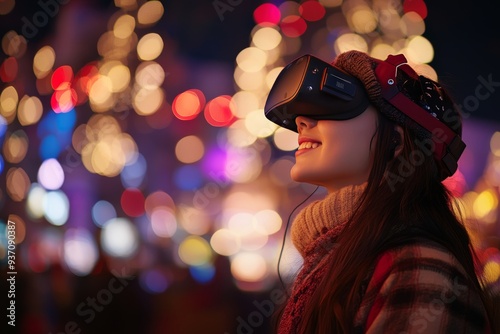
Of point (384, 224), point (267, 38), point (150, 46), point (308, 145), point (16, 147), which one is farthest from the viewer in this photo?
point (150, 46)

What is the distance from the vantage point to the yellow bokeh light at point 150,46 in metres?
5.66

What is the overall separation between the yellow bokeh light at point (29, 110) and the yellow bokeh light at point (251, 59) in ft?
5.96

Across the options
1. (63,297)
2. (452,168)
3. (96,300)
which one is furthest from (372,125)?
(63,297)

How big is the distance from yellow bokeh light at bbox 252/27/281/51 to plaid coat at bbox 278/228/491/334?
4.27 m

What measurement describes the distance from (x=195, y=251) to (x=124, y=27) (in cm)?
218

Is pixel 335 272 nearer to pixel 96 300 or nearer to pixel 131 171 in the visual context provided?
pixel 96 300

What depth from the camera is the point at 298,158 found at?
66.7 inches

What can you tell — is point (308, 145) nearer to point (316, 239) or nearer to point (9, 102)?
point (316, 239)

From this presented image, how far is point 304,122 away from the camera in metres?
1.71

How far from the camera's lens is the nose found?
1691mm

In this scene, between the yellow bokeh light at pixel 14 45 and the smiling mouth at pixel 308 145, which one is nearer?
the smiling mouth at pixel 308 145

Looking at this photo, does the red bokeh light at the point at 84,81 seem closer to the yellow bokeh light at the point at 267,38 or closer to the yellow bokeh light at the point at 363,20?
the yellow bokeh light at the point at 267,38

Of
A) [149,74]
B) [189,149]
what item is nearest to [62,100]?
[149,74]

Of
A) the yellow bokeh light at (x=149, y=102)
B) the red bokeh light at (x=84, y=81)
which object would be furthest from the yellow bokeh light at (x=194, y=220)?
the red bokeh light at (x=84, y=81)
